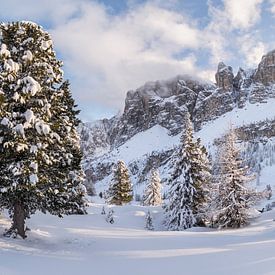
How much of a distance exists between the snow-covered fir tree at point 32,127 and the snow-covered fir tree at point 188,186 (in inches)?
600

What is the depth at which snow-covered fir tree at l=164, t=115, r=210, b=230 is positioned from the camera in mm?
31547

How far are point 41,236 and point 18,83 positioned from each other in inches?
263

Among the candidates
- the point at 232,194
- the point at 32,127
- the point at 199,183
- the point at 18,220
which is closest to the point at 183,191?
the point at 199,183

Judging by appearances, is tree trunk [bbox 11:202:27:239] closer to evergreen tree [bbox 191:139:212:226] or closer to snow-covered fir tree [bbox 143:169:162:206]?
evergreen tree [bbox 191:139:212:226]

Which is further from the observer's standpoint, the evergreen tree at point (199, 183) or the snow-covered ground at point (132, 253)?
the evergreen tree at point (199, 183)

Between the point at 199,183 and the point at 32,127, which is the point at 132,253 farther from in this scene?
the point at 199,183

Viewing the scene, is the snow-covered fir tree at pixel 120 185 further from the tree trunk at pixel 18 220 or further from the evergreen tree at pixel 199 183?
Result: the tree trunk at pixel 18 220

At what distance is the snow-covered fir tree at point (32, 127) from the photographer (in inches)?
618

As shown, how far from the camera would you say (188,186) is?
31844mm

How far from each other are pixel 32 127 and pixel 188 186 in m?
18.0

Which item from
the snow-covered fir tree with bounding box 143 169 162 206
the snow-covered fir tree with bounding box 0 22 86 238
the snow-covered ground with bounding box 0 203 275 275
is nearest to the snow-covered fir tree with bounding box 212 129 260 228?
A: the snow-covered ground with bounding box 0 203 275 275

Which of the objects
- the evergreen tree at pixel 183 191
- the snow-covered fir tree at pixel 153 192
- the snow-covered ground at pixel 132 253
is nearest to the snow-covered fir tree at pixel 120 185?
the snow-covered fir tree at pixel 153 192

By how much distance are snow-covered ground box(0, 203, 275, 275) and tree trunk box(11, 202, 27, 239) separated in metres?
0.44

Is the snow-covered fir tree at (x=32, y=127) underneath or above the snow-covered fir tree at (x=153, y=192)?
above
